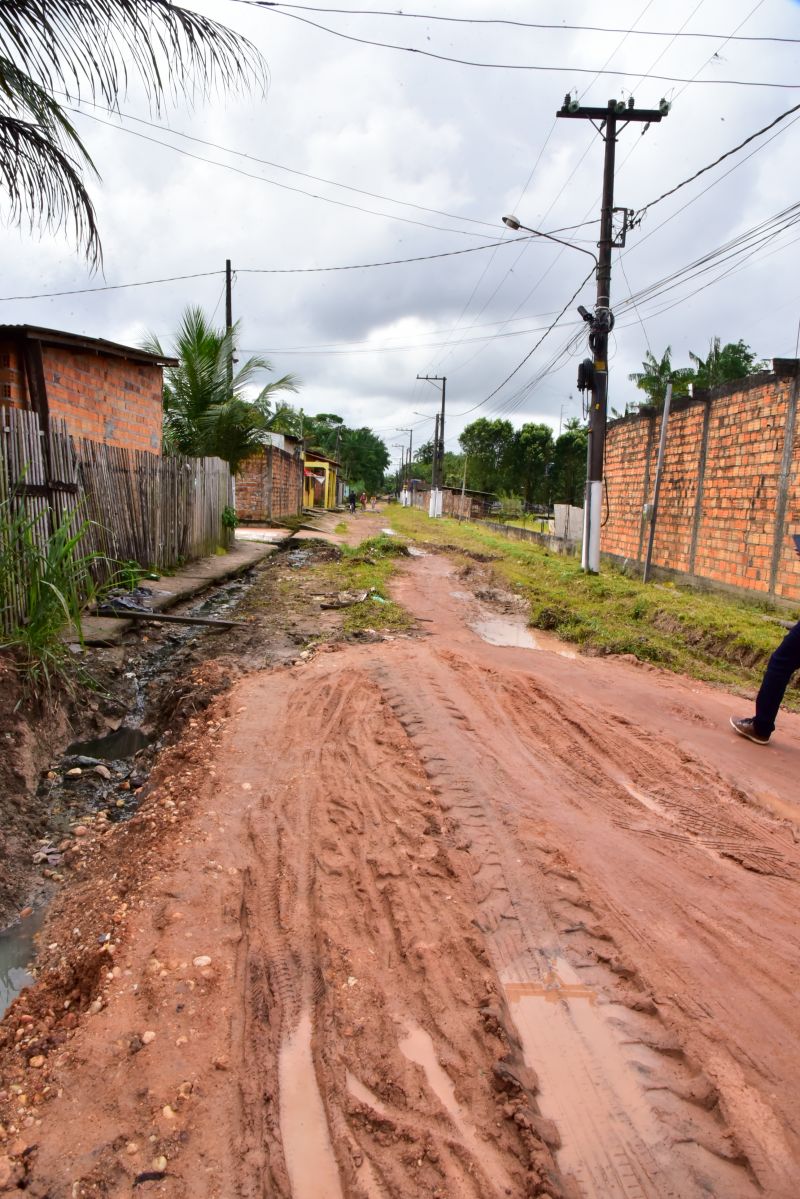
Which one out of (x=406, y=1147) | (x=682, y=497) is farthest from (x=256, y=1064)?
(x=682, y=497)

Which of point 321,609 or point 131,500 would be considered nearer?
point 321,609

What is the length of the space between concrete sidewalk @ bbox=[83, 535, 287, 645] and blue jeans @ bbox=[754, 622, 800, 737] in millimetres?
5328

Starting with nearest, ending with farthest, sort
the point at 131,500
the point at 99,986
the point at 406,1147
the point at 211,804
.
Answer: the point at 406,1147 < the point at 99,986 < the point at 211,804 < the point at 131,500

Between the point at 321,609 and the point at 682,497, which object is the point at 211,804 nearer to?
the point at 321,609

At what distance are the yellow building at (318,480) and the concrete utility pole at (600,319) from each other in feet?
83.4

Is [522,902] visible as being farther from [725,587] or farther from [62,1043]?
[725,587]

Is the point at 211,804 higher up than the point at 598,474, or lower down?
lower down

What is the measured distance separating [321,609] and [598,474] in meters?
7.30

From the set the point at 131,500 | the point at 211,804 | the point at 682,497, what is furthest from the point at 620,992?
the point at 682,497

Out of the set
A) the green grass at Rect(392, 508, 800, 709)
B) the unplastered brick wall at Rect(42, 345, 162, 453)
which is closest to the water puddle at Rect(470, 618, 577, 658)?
the green grass at Rect(392, 508, 800, 709)

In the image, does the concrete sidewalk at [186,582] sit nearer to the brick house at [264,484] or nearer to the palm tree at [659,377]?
the brick house at [264,484]

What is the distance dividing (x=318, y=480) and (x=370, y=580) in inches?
1265

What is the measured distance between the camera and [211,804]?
3.49 m

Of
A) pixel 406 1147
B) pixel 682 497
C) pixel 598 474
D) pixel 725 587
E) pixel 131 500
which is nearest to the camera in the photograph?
Answer: pixel 406 1147
